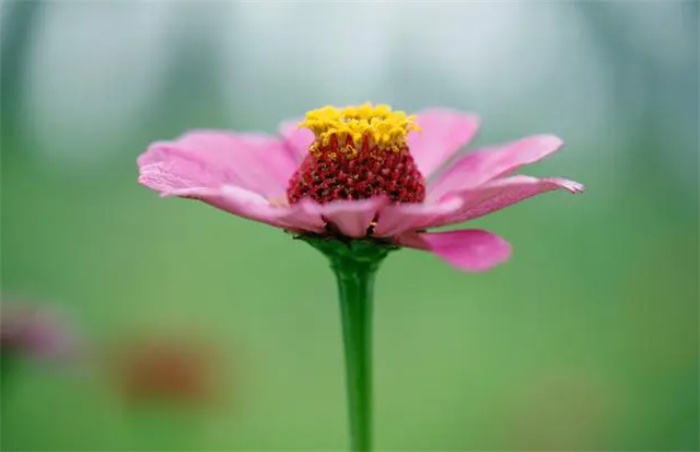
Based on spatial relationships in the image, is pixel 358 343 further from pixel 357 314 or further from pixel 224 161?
pixel 224 161

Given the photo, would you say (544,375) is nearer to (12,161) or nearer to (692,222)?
(692,222)

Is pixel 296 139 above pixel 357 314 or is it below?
above

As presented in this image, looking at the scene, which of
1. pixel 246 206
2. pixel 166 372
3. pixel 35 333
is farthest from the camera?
pixel 166 372

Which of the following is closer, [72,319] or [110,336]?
[72,319]

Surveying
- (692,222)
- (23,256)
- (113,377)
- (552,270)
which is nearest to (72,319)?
(113,377)

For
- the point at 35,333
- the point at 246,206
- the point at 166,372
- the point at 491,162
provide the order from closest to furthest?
the point at 246,206, the point at 491,162, the point at 35,333, the point at 166,372

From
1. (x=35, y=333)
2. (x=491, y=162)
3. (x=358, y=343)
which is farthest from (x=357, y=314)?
(x=35, y=333)
